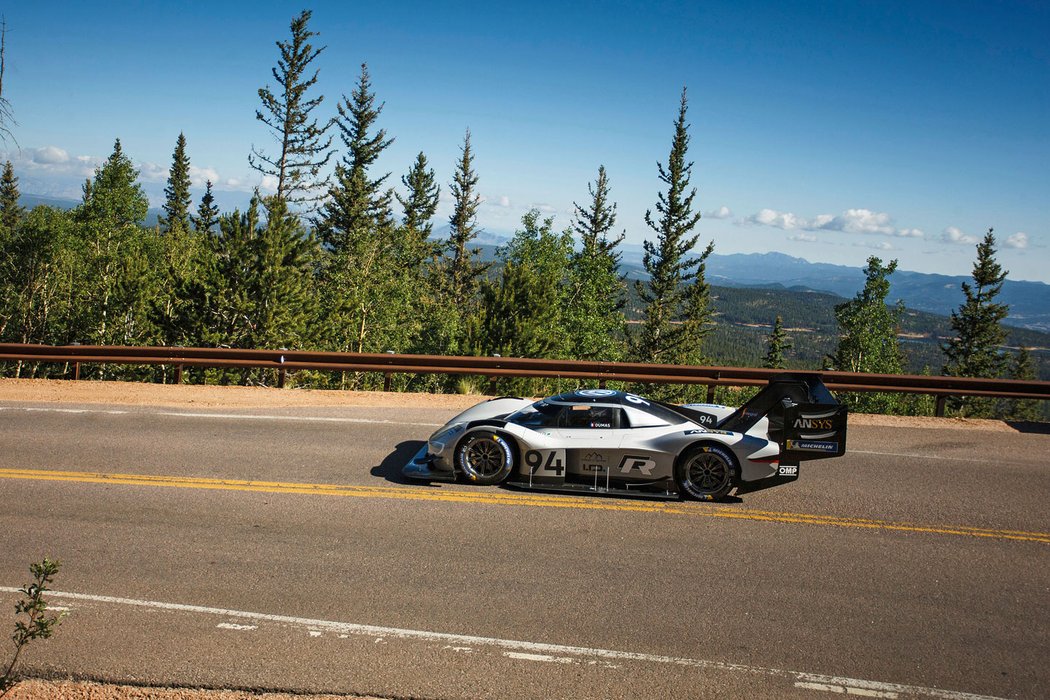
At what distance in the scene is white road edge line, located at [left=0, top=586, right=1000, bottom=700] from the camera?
559cm

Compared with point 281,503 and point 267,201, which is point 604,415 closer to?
point 281,503

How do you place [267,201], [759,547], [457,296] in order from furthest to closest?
1. [457,296]
2. [267,201]
3. [759,547]

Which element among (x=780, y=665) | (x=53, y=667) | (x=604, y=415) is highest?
(x=604, y=415)

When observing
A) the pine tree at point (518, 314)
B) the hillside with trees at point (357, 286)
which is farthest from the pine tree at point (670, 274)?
the pine tree at point (518, 314)

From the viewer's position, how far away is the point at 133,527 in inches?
327

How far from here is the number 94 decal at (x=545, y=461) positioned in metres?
9.50

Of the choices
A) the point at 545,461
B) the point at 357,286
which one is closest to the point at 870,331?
the point at 357,286

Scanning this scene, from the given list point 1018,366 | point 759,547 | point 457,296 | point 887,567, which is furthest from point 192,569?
point 1018,366

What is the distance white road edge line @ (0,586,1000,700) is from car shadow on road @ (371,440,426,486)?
3534mm

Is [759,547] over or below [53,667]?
over

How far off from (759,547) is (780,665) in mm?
2266

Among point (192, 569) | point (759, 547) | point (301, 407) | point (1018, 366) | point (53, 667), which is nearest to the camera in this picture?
point (53, 667)

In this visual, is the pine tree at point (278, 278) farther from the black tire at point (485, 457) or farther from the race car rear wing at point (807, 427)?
the race car rear wing at point (807, 427)

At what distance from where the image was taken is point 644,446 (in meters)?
9.36
